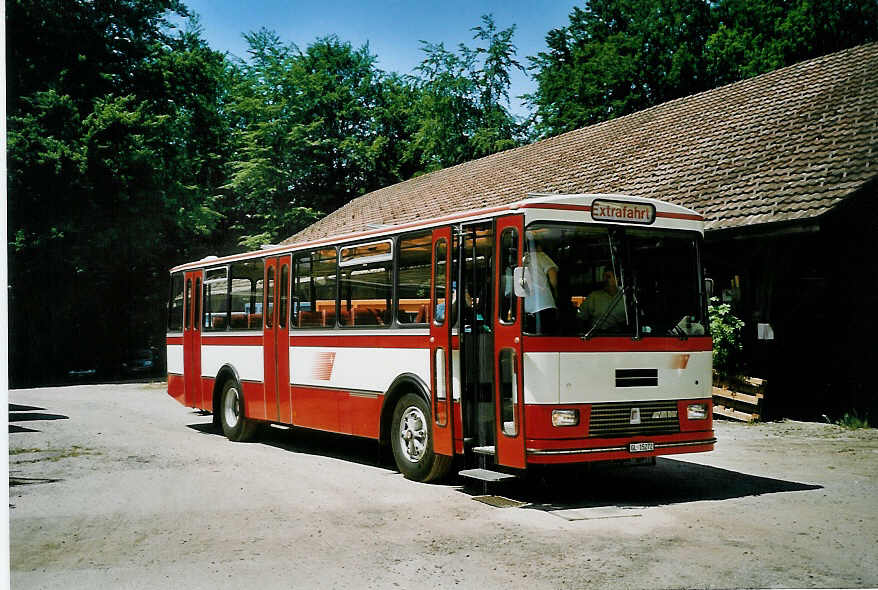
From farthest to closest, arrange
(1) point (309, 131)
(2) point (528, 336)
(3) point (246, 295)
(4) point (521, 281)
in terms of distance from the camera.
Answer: (1) point (309, 131), (3) point (246, 295), (2) point (528, 336), (4) point (521, 281)

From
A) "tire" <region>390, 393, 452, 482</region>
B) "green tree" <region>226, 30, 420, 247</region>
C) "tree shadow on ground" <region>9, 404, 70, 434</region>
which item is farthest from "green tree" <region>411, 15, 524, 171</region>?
"tree shadow on ground" <region>9, 404, 70, 434</region>

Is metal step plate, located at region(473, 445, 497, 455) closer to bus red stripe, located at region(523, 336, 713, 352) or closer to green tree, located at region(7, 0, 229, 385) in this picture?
bus red stripe, located at region(523, 336, 713, 352)

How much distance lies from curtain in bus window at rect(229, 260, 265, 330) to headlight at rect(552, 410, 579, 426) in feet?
21.9

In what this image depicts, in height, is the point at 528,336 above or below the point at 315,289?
below

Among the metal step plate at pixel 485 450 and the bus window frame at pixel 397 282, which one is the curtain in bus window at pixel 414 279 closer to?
the bus window frame at pixel 397 282

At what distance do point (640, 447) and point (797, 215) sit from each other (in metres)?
6.48

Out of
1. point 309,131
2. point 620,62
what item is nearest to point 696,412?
point 309,131

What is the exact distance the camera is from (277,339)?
45.7ft

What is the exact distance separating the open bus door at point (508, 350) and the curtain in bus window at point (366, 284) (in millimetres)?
2210

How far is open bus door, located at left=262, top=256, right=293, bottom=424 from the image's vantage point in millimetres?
13719

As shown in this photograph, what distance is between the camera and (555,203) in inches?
365

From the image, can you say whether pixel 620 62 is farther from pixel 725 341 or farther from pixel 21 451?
pixel 21 451

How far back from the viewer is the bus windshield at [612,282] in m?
9.12

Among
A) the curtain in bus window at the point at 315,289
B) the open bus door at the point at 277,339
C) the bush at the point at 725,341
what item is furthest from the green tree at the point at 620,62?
the curtain in bus window at the point at 315,289
